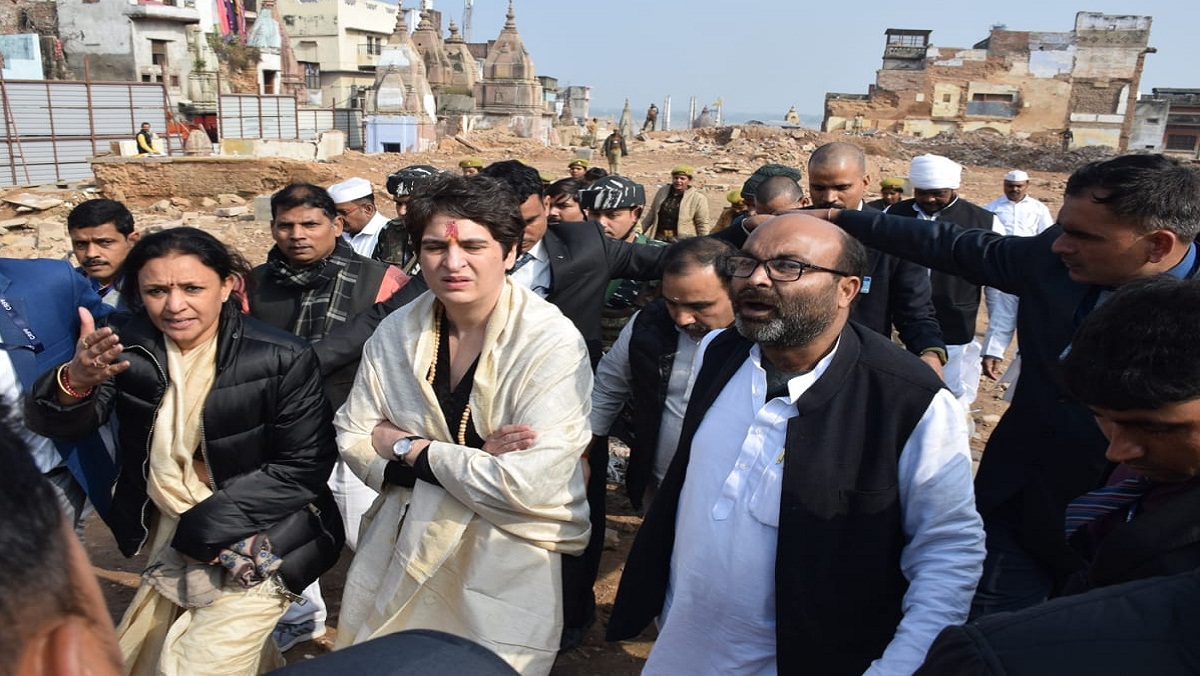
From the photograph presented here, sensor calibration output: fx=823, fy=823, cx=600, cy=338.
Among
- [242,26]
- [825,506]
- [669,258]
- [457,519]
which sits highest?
[242,26]

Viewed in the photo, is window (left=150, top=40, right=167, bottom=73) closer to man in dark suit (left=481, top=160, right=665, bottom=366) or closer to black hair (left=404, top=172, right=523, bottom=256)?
man in dark suit (left=481, top=160, right=665, bottom=366)

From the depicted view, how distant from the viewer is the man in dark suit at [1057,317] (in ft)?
7.04

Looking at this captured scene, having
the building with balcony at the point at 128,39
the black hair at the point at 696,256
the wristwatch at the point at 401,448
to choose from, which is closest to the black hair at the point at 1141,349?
the black hair at the point at 696,256

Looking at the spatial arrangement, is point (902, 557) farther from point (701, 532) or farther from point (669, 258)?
point (669, 258)

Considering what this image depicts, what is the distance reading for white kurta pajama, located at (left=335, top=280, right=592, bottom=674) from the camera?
2.42 metres

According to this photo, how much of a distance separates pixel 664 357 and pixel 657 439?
0.33m

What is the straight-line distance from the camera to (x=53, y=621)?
68cm

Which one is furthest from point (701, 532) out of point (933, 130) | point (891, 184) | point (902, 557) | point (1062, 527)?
point (933, 130)

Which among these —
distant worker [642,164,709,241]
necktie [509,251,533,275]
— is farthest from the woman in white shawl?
distant worker [642,164,709,241]

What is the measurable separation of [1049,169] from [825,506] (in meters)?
31.3

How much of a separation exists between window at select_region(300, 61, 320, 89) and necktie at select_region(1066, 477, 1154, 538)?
54.9 metres

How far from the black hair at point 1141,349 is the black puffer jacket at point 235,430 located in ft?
7.39

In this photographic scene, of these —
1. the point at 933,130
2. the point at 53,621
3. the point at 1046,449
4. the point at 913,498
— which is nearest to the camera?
the point at 53,621

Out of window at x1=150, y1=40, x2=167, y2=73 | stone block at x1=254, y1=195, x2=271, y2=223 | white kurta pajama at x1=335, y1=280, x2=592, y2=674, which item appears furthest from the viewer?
window at x1=150, y1=40, x2=167, y2=73
